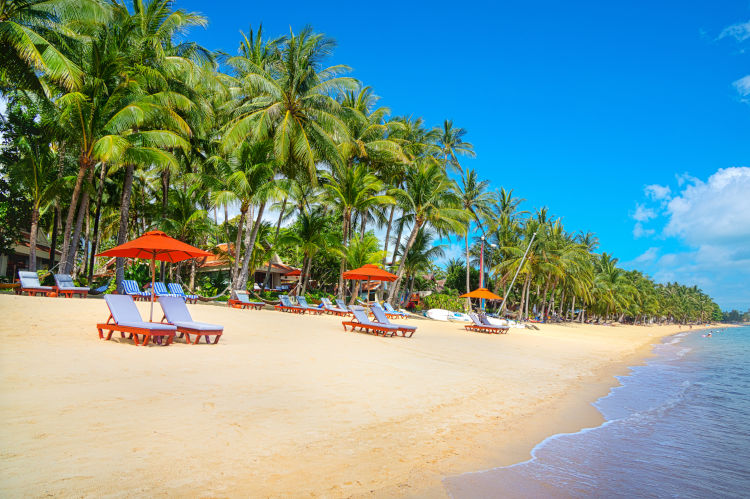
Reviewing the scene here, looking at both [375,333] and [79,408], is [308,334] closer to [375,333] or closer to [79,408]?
[375,333]

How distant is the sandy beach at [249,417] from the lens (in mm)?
3073

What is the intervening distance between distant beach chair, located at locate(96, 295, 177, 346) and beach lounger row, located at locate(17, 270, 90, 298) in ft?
27.0

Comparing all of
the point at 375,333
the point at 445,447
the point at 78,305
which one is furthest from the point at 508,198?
the point at 445,447

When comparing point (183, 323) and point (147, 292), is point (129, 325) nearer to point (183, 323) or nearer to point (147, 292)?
point (183, 323)

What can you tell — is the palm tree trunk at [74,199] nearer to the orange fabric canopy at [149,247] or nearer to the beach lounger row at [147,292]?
the beach lounger row at [147,292]

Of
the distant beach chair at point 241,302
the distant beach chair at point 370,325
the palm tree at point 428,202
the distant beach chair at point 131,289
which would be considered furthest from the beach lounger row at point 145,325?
the palm tree at point 428,202

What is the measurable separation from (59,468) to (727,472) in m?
5.83

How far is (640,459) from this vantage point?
181 inches

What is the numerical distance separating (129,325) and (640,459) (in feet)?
25.5

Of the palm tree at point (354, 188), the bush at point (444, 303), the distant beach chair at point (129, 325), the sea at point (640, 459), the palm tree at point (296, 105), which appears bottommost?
the sea at point (640, 459)

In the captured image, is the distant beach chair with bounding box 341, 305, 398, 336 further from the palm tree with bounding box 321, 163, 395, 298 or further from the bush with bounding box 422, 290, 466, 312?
the bush with bounding box 422, 290, 466, 312

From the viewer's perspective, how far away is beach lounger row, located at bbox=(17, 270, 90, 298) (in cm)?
1426

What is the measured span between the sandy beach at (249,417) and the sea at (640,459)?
0.25 metres

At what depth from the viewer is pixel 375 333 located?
1409 centimetres
